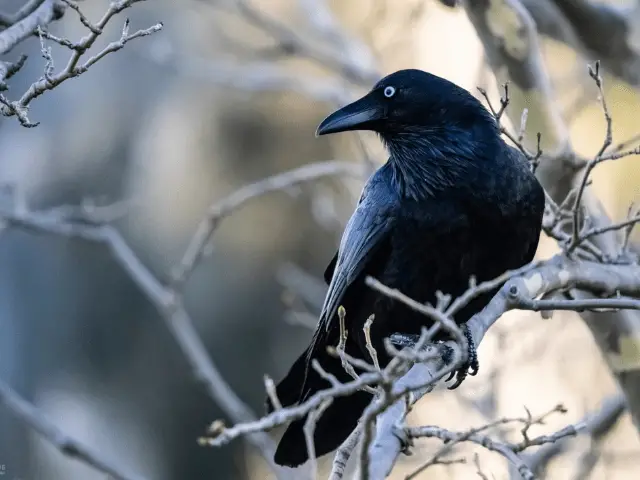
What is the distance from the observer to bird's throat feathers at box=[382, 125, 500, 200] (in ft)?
13.4

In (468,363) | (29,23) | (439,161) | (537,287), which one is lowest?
(468,363)

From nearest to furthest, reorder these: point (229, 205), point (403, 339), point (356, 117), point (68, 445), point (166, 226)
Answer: point (68, 445) → point (403, 339) → point (356, 117) → point (229, 205) → point (166, 226)

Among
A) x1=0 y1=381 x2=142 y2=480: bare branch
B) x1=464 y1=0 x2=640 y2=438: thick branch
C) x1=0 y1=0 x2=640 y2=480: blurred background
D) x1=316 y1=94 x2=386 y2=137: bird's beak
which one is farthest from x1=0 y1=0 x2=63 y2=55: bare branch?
x1=0 y1=0 x2=640 y2=480: blurred background

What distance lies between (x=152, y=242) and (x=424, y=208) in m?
5.88

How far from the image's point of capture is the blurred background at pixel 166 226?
355 inches

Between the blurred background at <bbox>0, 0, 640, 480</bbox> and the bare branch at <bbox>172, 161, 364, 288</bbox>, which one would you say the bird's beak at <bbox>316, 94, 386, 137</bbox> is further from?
the blurred background at <bbox>0, 0, 640, 480</bbox>

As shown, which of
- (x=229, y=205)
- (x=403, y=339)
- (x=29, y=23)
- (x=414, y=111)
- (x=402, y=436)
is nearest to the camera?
(x=402, y=436)

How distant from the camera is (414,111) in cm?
439

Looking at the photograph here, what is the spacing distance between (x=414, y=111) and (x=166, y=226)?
18.5ft

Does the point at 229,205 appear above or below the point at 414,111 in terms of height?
above

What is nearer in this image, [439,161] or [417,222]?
[417,222]

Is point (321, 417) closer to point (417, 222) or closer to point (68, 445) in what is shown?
point (417, 222)

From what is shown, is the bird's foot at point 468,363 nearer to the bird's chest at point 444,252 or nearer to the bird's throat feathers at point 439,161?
the bird's chest at point 444,252

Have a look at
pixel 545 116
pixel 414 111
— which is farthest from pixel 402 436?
pixel 545 116
